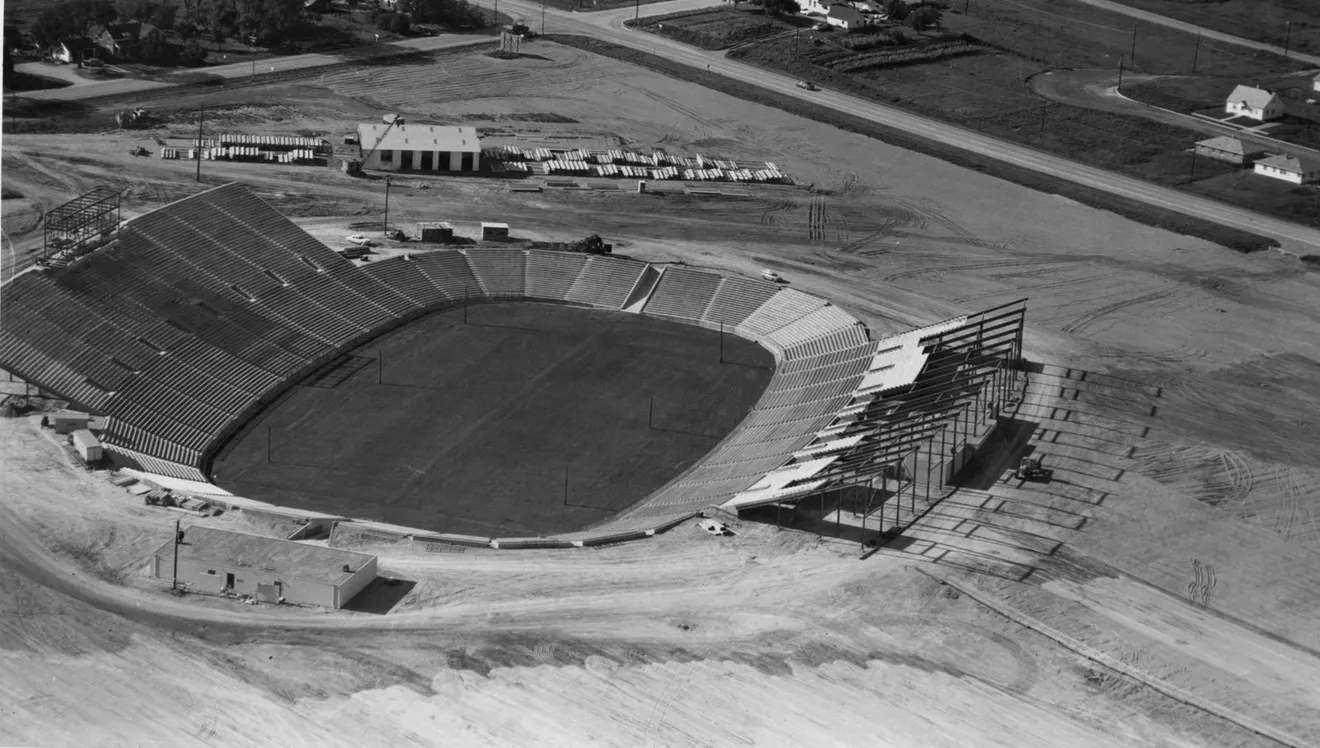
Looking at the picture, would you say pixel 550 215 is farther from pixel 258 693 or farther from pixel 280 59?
pixel 258 693

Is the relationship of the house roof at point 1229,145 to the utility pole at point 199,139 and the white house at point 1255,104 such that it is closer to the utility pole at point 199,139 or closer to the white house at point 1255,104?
the white house at point 1255,104

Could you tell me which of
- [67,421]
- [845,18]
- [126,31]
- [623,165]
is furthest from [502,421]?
[845,18]

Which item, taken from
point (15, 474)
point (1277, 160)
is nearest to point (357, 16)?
point (1277, 160)

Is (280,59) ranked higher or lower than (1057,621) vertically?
higher

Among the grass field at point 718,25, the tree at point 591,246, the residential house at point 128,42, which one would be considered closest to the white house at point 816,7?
the grass field at point 718,25

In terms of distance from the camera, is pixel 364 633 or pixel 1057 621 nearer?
pixel 364 633

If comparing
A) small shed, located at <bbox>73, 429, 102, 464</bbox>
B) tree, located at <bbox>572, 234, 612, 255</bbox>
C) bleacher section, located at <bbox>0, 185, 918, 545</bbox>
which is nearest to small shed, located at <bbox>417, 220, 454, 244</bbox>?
bleacher section, located at <bbox>0, 185, 918, 545</bbox>
